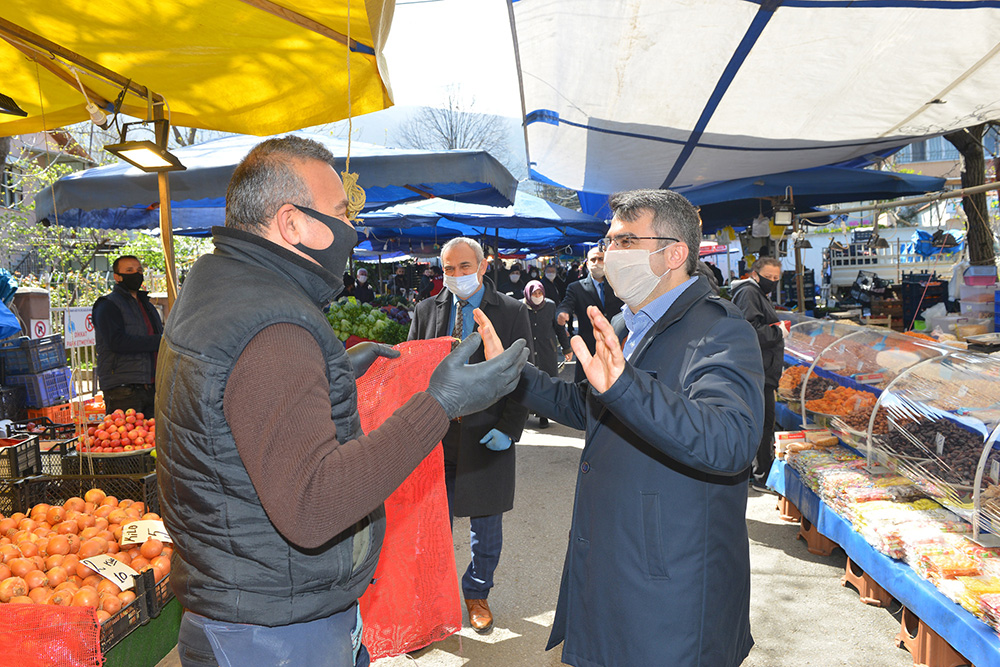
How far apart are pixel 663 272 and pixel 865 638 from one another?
2.68 m

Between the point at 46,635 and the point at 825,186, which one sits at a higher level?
the point at 825,186

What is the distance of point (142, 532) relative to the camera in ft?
9.10

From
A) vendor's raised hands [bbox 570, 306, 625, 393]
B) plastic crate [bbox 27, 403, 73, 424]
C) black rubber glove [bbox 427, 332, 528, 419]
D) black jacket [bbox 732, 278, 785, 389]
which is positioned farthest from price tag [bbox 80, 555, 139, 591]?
black jacket [bbox 732, 278, 785, 389]

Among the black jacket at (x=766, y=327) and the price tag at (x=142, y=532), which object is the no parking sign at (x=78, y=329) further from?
the black jacket at (x=766, y=327)

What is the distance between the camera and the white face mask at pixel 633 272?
2141mm

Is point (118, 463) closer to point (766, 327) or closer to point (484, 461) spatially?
point (484, 461)

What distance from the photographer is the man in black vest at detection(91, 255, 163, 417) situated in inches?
209

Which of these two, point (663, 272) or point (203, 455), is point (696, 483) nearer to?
point (663, 272)

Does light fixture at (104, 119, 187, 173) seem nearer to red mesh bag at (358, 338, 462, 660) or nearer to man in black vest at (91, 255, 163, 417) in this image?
red mesh bag at (358, 338, 462, 660)

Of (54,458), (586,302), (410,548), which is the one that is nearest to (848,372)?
(586,302)

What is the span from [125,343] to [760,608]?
200 inches

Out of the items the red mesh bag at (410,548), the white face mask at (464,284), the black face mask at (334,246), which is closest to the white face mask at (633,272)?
the black face mask at (334,246)

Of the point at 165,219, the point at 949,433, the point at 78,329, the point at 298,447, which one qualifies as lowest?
the point at 949,433

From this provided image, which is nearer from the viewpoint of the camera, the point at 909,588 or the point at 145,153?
the point at 909,588
